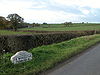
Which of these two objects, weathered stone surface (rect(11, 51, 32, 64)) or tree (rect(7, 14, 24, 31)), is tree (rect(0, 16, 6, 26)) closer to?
tree (rect(7, 14, 24, 31))

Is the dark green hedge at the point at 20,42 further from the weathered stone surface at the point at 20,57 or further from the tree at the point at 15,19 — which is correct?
the tree at the point at 15,19

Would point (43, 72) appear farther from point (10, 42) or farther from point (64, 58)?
point (10, 42)

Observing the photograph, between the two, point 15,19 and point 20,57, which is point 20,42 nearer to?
point 20,57

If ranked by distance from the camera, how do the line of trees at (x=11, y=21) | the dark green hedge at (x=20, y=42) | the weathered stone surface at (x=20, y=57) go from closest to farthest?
the weathered stone surface at (x=20, y=57), the dark green hedge at (x=20, y=42), the line of trees at (x=11, y=21)

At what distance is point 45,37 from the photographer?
62.3ft

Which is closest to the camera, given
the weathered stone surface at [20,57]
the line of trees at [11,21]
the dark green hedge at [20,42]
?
the weathered stone surface at [20,57]

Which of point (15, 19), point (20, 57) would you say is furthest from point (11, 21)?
point (20, 57)

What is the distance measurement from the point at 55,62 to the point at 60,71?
4.98ft

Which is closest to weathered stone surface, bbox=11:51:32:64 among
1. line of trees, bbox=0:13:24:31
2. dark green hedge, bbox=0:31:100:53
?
dark green hedge, bbox=0:31:100:53

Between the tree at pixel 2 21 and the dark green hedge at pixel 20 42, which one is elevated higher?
the tree at pixel 2 21

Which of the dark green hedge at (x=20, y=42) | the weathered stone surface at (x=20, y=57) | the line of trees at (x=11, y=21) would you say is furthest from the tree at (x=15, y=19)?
the weathered stone surface at (x=20, y=57)

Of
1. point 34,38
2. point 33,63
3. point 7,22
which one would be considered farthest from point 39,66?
point 7,22

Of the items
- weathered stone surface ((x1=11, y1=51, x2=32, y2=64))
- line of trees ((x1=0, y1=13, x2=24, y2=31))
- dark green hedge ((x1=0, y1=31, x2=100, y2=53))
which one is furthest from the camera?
line of trees ((x1=0, y1=13, x2=24, y2=31))

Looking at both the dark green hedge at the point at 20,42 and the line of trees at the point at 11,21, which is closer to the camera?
the dark green hedge at the point at 20,42
